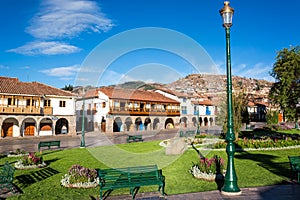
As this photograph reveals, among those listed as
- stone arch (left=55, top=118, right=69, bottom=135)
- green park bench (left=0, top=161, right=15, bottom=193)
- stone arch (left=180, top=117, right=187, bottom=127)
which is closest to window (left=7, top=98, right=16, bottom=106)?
stone arch (left=55, top=118, right=69, bottom=135)

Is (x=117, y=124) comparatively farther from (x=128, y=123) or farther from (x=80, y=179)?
(x=80, y=179)

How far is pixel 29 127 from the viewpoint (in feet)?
110

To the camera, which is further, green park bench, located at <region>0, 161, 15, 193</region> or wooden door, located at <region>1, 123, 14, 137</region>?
wooden door, located at <region>1, 123, 14, 137</region>

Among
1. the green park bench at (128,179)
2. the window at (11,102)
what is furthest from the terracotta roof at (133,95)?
the green park bench at (128,179)

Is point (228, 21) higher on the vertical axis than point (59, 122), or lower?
higher

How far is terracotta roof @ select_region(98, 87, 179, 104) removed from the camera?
41062 mm

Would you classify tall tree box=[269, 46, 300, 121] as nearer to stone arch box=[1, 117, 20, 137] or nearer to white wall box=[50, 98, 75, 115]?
white wall box=[50, 98, 75, 115]

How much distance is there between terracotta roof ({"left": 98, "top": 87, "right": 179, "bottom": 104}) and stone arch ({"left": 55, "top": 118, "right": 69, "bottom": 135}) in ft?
25.3

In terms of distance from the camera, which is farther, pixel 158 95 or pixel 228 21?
pixel 158 95

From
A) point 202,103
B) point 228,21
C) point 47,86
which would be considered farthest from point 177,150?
point 202,103

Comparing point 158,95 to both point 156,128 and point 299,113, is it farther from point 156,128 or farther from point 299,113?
point 299,113

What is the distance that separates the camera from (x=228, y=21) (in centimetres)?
785

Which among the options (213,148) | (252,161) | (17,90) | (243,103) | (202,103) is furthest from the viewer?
(202,103)

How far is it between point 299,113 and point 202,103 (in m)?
34.5
